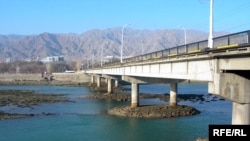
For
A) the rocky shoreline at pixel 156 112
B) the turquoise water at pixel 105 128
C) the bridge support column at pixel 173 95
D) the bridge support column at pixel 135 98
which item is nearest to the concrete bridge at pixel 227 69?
the turquoise water at pixel 105 128

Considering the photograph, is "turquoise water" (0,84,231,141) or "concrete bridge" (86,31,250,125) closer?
"concrete bridge" (86,31,250,125)

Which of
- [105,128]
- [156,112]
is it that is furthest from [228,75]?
[156,112]

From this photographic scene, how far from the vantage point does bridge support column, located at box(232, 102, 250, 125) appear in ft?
82.4

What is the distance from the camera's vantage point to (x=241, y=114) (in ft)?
83.5

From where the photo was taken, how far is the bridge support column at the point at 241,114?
25.1 meters

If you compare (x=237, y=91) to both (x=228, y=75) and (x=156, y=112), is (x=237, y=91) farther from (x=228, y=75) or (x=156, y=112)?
(x=156, y=112)

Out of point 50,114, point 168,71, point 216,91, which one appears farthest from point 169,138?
point 50,114

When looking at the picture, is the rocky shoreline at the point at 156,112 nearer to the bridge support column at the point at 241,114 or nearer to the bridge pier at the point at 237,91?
the bridge pier at the point at 237,91

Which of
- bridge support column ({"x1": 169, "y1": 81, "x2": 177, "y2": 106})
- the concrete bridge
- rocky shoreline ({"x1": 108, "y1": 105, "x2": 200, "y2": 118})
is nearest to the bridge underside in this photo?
the concrete bridge

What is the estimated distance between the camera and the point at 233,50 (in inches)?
986

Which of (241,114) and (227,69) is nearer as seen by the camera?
(241,114)

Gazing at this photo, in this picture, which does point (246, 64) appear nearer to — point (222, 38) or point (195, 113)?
point (222, 38)

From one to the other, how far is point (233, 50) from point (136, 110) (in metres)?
33.4

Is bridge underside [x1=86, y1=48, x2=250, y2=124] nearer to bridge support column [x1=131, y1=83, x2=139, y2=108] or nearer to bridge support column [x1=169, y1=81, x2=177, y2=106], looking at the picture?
bridge support column [x1=169, y1=81, x2=177, y2=106]
